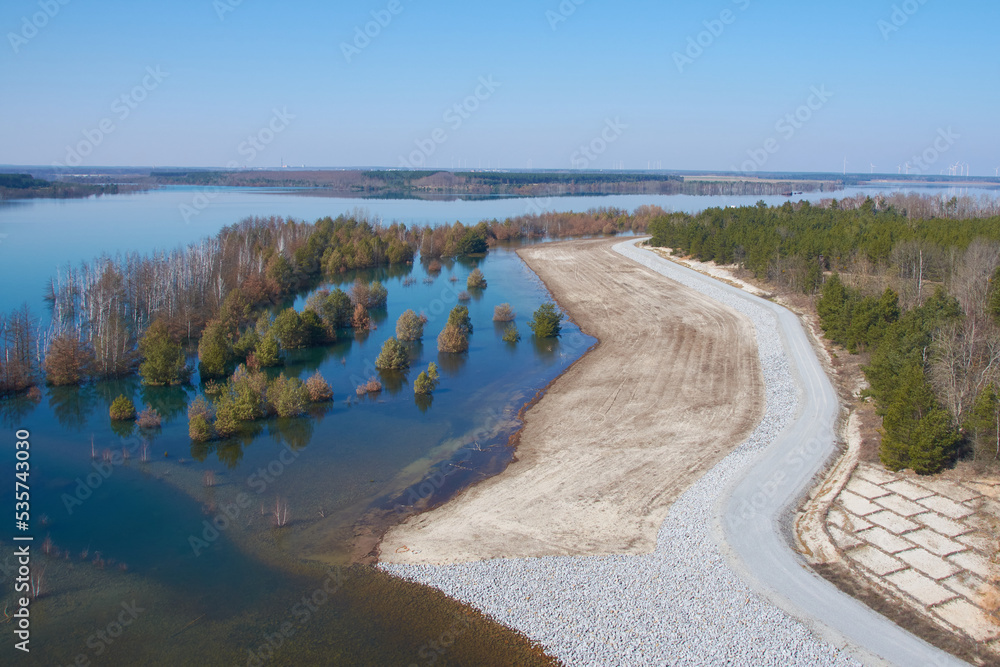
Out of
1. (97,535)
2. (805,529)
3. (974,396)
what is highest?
(974,396)

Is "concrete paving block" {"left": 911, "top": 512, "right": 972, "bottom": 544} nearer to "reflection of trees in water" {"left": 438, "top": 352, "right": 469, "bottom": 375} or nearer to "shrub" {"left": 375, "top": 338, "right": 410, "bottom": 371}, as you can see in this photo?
"reflection of trees in water" {"left": 438, "top": 352, "right": 469, "bottom": 375}

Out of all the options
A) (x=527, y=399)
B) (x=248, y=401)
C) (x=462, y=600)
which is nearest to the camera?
(x=462, y=600)

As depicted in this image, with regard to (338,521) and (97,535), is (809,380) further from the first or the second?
(97,535)

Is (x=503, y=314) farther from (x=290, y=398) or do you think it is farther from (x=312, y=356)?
(x=290, y=398)

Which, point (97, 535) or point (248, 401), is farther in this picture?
point (248, 401)

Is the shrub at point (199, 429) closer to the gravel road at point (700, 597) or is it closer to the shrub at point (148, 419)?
the shrub at point (148, 419)

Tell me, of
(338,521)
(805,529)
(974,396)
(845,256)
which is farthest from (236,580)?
(845,256)

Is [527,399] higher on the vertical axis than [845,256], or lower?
lower

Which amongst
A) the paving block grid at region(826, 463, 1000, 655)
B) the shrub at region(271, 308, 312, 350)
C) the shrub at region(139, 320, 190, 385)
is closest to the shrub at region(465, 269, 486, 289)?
the shrub at region(271, 308, 312, 350)
